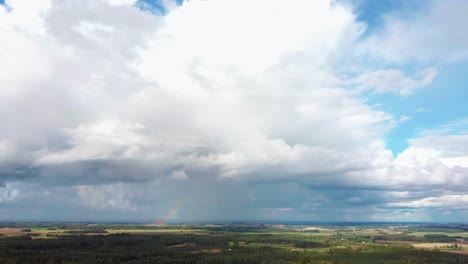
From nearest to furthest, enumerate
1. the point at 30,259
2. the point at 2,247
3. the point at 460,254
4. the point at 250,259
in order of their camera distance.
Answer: the point at 30,259 → the point at 250,259 → the point at 2,247 → the point at 460,254

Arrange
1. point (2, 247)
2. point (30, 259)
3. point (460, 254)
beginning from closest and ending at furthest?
point (30, 259), point (2, 247), point (460, 254)

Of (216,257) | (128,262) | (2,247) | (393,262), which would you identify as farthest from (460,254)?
(2,247)

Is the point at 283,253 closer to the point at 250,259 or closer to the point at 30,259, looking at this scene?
the point at 250,259

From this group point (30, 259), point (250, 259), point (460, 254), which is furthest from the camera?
point (460, 254)

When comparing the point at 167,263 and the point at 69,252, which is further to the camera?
the point at 69,252

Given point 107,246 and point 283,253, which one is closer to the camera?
point 283,253

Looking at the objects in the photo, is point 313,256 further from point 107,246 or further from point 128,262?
point 107,246

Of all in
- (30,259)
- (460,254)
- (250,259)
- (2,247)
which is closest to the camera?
(30,259)

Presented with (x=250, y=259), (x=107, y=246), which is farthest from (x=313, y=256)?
(x=107, y=246)

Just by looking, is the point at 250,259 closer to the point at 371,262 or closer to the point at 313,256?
the point at 313,256
